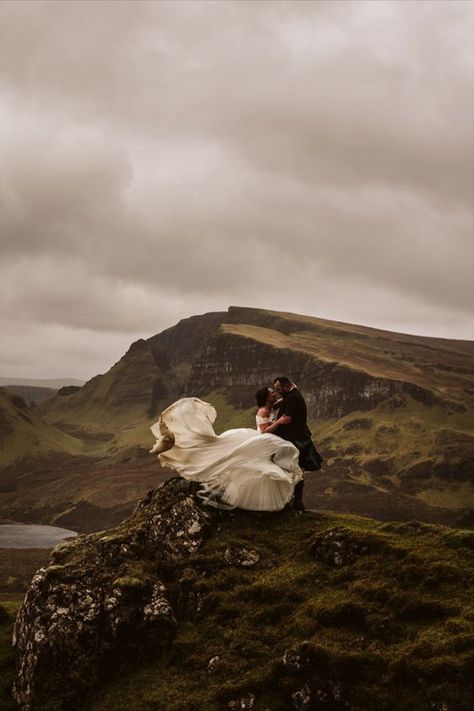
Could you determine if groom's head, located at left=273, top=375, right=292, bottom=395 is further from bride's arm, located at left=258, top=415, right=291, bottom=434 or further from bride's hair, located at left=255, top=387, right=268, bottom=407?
bride's arm, located at left=258, top=415, right=291, bottom=434

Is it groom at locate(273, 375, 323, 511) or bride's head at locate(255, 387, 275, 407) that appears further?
bride's head at locate(255, 387, 275, 407)

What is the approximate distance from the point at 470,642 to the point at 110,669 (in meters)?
9.36

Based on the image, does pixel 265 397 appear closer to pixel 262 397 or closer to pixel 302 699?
pixel 262 397

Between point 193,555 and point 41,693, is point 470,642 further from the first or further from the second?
point 41,693

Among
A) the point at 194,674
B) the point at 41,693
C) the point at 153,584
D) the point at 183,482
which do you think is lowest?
the point at 41,693

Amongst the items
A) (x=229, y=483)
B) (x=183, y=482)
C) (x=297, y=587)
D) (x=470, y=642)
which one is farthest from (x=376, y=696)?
(x=183, y=482)

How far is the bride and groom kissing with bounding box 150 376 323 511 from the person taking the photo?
64.6ft

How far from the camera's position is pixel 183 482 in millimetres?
21156

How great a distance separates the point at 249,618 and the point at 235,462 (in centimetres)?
530

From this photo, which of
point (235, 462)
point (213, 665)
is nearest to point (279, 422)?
point (235, 462)

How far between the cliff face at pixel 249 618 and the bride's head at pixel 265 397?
3.96 meters

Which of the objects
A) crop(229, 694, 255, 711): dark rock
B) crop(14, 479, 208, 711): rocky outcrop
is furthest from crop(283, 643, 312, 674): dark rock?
crop(14, 479, 208, 711): rocky outcrop

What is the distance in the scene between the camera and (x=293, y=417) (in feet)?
67.4

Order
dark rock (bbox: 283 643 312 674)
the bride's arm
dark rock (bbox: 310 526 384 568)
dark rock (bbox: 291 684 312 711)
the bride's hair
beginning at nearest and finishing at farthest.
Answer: dark rock (bbox: 291 684 312 711) < dark rock (bbox: 283 643 312 674) < dark rock (bbox: 310 526 384 568) < the bride's arm < the bride's hair
